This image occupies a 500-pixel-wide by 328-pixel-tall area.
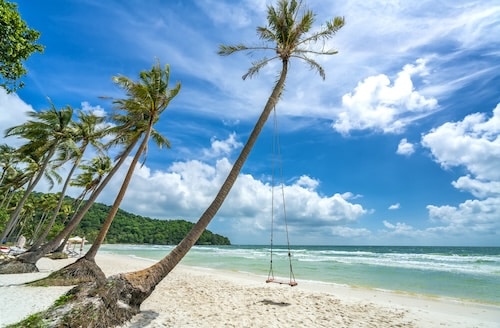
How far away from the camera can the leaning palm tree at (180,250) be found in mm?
5766

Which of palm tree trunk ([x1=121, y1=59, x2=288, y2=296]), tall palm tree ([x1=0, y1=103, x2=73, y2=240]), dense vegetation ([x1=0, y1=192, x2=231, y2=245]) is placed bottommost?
palm tree trunk ([x1=121, y1=59, x2=288, y2=296])

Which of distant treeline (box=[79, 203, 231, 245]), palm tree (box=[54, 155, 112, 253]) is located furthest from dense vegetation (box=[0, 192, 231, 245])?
palm tree (box=[54, 155, 112, 253])

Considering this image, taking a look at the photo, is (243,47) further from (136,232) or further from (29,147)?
(136,232)

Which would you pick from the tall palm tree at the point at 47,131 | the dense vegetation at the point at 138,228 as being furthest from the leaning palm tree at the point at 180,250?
the dense vegetation at the point at 138,228

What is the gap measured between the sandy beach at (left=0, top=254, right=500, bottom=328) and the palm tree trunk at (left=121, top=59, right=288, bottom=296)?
722 mm

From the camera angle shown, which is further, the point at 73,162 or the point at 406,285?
the point at 73,162

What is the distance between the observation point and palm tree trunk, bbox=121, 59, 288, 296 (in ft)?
22.9

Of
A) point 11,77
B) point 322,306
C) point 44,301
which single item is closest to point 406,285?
point 322,306

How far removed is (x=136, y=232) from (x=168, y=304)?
92.6 meters

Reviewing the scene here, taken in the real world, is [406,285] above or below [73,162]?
below

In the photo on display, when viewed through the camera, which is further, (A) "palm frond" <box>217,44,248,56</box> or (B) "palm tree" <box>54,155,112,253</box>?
(B) "palm tree" <box>54,155,112,253</box>

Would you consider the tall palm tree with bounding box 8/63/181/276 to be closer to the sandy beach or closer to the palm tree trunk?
the sandy beach

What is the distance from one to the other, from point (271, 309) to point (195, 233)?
306 cm

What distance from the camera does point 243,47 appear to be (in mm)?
9312
